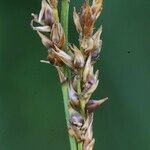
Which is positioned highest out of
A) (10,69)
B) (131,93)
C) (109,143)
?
(10,69)

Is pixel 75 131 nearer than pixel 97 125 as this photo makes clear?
Yes

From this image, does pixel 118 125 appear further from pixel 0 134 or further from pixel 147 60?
pixel 0 134

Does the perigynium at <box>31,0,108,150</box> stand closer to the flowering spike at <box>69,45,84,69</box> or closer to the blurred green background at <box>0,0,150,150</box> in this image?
the flowering spike at <box>69,45,84,69</box>

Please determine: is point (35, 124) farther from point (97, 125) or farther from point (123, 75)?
point (123, 75)

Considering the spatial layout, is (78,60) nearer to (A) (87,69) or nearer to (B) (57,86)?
(A) (87,69)

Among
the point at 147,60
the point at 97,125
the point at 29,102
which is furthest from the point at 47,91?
the point at 147,60

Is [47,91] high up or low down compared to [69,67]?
down

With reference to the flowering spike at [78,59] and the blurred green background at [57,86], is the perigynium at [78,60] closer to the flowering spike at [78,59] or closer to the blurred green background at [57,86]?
the flowering spike at [78,59]

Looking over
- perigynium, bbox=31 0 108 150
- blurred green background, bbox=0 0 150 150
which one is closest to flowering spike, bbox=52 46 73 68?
perigynium, bbox=31 0 108 150
